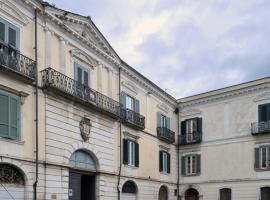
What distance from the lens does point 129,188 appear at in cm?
2633

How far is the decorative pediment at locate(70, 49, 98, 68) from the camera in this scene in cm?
2197

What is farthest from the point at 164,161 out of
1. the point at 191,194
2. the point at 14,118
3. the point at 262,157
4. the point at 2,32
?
the point at 2,32

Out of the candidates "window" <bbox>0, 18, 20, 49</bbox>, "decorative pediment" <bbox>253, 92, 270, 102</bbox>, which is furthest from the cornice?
"window" <bbox>0, 18, 20, 49</bbox>

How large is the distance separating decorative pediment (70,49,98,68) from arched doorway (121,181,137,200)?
779 centimetres

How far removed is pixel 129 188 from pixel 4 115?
39.2 ft

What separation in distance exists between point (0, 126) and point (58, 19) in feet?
22.0

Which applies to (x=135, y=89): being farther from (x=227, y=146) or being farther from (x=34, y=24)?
(x=34, y=24)

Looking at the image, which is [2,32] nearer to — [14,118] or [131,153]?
[14,118]

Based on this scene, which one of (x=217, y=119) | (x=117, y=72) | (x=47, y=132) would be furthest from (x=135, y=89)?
(x=47, y=132)

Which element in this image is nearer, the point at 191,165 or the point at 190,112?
the point at 191,165

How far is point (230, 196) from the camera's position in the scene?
30.2m

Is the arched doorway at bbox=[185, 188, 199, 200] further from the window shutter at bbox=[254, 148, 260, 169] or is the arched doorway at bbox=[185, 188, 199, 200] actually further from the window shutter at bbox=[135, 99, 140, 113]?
the window shutter at bbox=[135, 99, 140, 113]

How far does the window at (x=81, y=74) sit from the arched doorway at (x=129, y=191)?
720cm

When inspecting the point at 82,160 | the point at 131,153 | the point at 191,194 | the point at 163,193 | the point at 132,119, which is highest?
the point at 132,119
